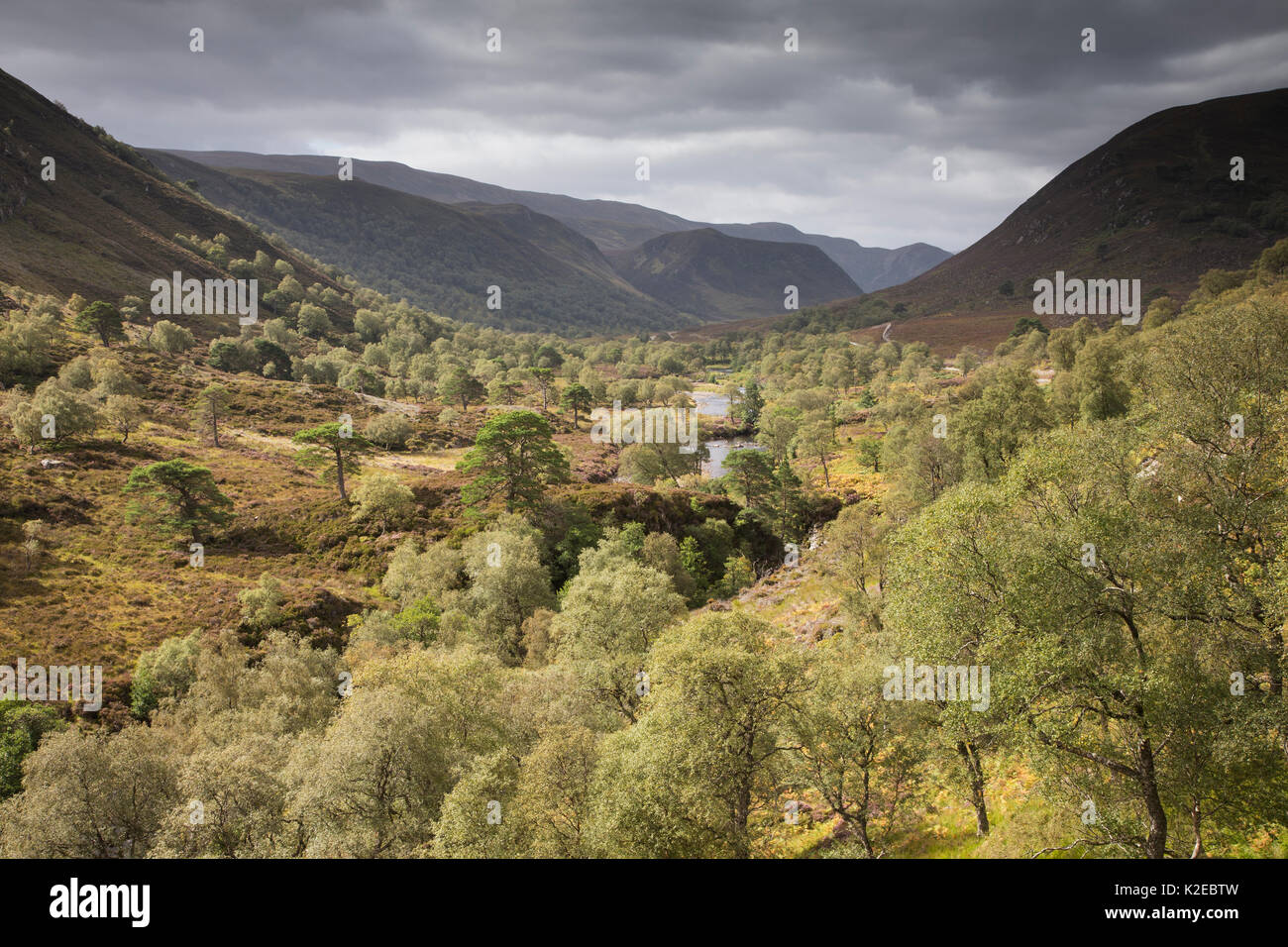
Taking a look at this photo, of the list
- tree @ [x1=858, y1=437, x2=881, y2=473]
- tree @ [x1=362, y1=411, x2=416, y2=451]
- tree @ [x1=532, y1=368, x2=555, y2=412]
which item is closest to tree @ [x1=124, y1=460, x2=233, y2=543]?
tree @ [x1=362, y1=411, x2=416, y2=451]

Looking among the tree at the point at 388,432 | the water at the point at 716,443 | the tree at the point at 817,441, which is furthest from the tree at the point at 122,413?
the tree at the point at 817,441

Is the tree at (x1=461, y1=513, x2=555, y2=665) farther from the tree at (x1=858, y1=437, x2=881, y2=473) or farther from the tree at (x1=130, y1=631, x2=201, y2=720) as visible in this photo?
the tree at (x1=858, y1=437, x2=881, y2=473)

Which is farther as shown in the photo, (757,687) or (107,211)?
(107,211)

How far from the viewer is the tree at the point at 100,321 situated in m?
113

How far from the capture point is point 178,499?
59.4 metres

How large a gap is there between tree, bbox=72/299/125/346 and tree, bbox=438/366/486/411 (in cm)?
5707

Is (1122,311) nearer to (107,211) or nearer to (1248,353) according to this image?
(1248,353)

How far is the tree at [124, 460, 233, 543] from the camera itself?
58469 mm

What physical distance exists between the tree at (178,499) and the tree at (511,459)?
23.4 meters

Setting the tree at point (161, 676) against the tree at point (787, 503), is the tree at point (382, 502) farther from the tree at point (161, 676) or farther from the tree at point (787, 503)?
the tree at point (787, 503)
